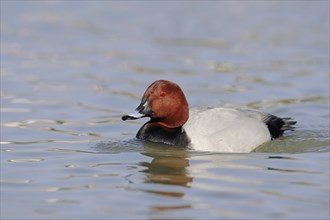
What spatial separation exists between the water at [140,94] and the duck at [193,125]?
153 mm

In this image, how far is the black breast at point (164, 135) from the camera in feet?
31.1

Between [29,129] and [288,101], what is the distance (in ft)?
12.3

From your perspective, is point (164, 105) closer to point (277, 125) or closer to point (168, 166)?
point (168, 166)

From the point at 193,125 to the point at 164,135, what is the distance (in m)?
0.34

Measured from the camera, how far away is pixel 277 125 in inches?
402

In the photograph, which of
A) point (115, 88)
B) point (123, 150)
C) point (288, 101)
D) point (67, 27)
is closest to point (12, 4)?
point (67, 27)

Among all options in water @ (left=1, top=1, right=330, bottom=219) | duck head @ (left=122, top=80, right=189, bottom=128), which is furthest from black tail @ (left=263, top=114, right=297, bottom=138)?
duck head @ (left=122, top=80, right=189, bottom=128)

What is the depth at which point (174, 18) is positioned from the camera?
60.7 ft

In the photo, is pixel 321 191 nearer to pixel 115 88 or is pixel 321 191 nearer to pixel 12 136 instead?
pixel 12 136

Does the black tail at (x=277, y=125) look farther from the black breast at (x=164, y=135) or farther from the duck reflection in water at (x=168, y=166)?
the duck reflection in water at (x=168, y=166)

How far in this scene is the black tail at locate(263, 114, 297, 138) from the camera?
1009cm

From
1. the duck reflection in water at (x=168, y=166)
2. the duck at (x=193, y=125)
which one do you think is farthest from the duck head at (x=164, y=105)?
the duck reflection in water at (x=168, y=166)

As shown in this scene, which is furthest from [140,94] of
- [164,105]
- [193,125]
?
[193,125]

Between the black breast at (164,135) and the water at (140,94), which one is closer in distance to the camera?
the water at (140,94)
